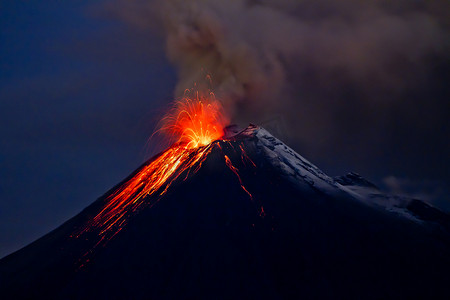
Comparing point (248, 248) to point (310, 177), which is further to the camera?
point (310, 177)

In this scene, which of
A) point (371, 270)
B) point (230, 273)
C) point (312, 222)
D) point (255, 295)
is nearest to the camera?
point (255, 295)

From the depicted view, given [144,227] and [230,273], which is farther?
[144,227]

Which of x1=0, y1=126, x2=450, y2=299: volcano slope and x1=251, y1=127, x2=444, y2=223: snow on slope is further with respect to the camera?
x1=251, y1=127, x2=444, y2=223: snow on slope

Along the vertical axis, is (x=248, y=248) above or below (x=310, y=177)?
below

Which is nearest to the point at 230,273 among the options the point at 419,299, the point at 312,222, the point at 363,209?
the point at 312,222

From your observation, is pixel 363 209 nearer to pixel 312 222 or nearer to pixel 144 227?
pixel 312 222

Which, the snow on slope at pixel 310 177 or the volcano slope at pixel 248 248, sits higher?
the snow on slope at pixel 310 177

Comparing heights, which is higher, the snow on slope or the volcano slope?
the snow on slope

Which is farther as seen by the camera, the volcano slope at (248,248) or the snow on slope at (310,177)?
→ the snow on slope at (310,177)
